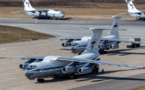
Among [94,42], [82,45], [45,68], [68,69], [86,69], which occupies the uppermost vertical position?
[94,42]

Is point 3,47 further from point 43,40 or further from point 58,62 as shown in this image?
point 58,62

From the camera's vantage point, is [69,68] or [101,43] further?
[101,43]

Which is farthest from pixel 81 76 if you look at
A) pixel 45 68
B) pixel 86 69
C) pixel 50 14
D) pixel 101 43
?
pixel 50 14

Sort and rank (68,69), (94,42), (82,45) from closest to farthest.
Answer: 1. (68,69)
2. (94,42)
3. (82,45)

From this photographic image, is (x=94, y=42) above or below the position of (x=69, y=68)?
above

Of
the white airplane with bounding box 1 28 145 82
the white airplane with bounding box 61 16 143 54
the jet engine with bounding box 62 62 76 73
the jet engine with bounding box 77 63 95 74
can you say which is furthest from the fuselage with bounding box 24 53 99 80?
the white airplane with bounding box 61 16 143 54

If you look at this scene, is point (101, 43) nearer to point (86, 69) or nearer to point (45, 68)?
point (86, 69)

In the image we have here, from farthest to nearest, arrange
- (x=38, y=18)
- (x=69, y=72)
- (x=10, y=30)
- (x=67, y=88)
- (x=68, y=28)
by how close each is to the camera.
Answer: (x=38, y=18)
(x=68, y=28)
(x=10, y=30)
(x=69, y=72)
(x=67, y=88)

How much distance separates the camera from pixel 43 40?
69938mm

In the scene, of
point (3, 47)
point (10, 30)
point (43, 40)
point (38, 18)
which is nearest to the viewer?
point (3, 47)

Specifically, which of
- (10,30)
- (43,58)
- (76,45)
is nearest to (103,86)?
(43,58)

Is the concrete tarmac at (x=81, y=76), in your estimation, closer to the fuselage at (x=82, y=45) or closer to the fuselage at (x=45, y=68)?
the fuselage at (x=45, y=68)

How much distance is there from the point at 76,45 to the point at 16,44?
18.4 metres

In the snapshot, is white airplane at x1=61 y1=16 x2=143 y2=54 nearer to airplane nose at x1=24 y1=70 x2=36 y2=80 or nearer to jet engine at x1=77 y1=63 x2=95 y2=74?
jet engine at x1=77 y1=63 x2=95 y2=74
